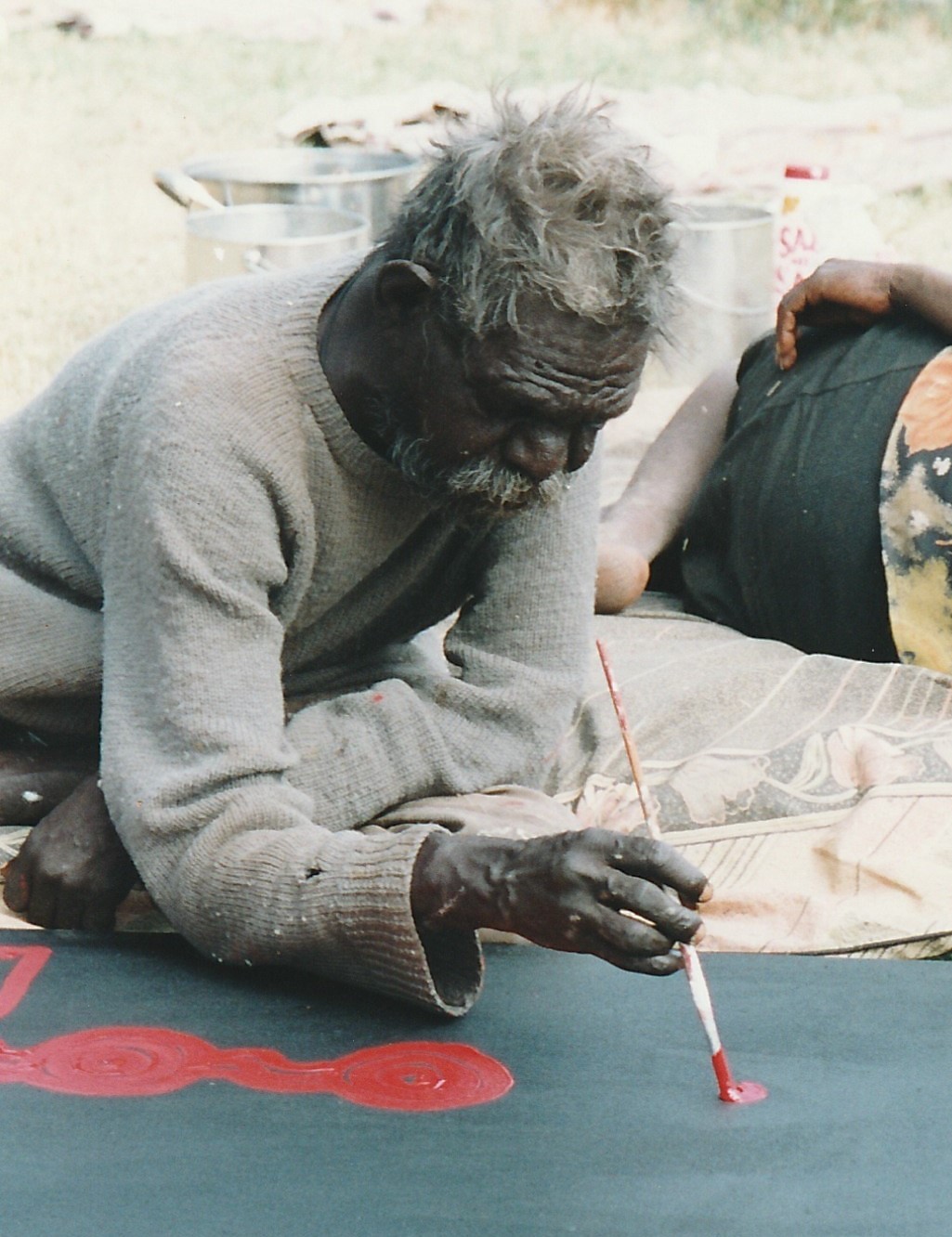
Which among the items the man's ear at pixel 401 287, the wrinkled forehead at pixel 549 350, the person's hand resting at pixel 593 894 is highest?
the man's ear at pixel 401 287

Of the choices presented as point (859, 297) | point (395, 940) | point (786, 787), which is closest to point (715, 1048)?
point (395, 940)

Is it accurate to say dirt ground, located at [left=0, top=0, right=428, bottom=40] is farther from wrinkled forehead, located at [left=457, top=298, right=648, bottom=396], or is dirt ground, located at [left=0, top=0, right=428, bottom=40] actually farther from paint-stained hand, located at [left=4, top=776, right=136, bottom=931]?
wrinkled forehead, located at [left=457, top=298, right=648, bottom=396]

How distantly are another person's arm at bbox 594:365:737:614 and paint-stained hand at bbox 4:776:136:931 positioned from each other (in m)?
Result: 1.20

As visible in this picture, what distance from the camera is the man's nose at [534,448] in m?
1.70

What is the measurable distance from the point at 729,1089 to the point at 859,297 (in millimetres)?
1632

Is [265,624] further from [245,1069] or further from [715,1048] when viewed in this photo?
[715,1048]

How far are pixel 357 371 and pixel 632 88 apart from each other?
6953 millimetres

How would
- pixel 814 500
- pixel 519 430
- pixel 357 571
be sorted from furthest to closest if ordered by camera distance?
1. pixel 814 500
2. pixel 357 571
3. pixel 519 430

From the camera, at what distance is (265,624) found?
5.89 feet

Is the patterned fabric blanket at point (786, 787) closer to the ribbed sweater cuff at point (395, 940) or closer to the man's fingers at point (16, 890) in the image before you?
the man's fingers at point (16, 890)

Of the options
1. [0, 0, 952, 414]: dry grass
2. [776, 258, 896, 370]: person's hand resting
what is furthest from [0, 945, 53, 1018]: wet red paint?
[0, 0, 952, 414]: dry grass

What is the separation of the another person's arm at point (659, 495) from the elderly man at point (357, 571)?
862 mm

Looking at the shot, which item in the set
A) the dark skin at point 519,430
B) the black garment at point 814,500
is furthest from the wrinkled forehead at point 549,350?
the black garment at point 814,500

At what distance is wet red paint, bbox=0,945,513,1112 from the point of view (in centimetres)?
163
